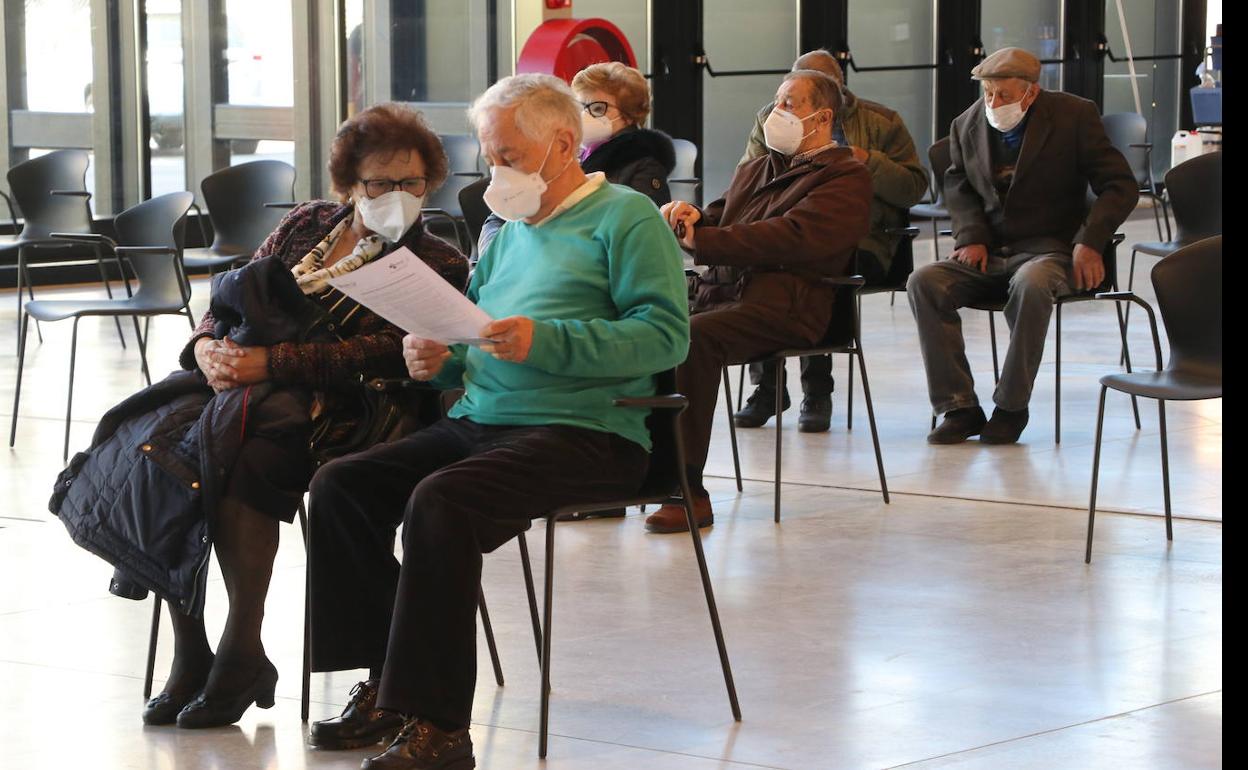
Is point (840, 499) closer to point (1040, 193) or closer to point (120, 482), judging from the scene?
point (1040, 193)

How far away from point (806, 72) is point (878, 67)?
10.3 m

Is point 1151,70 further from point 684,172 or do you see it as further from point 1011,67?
point 1011,67

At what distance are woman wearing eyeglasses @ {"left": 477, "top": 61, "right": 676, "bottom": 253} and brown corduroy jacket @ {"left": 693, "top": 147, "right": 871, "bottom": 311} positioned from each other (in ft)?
0.69

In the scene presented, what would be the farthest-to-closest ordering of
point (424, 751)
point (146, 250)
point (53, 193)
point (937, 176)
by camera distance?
1. point (53, 193)
2. point (937, 176)
3. point (146, 250)
4. point (424, 751)

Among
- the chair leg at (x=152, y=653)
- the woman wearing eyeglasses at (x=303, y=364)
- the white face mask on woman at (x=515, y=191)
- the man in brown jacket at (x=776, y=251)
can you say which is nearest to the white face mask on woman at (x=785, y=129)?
the man in brown jacket at (x=776, y=251)

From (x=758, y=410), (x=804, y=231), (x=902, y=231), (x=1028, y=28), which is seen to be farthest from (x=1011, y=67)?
(x=1028, y=28)

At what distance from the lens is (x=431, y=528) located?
291 centimetres

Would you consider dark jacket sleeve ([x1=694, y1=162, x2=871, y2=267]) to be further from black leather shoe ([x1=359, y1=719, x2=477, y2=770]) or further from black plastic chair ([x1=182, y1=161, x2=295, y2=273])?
black plastic chair ([x1=182, y1=161, x2=295, y2=273])

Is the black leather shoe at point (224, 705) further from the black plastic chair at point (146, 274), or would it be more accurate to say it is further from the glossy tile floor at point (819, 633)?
the black plastic chair at point (146, 274)

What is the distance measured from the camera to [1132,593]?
414 cm

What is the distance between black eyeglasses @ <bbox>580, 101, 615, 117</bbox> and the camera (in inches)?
204

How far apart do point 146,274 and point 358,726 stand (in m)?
3.73

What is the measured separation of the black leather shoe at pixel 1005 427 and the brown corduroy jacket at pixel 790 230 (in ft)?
3.81

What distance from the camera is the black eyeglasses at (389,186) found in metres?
3.43
